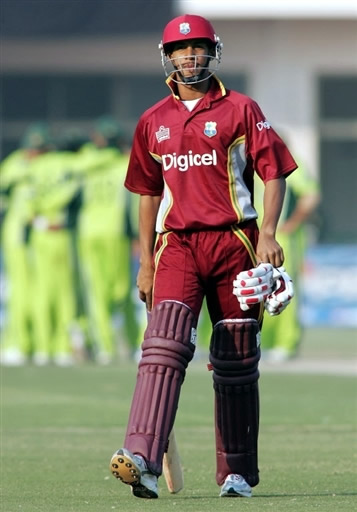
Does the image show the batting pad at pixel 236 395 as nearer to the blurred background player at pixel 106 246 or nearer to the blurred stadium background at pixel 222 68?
the blurred background player at pixel 106 246

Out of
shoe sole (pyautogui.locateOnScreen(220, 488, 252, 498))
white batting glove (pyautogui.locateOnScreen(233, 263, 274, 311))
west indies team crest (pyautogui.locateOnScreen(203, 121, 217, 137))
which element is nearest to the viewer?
white batting glove (pyautogui.locateOnScreen(233, 263, 274, 311))

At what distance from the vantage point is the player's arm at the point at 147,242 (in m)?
7.55

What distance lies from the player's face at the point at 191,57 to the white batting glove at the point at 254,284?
37.3 inches

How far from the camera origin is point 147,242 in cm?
757

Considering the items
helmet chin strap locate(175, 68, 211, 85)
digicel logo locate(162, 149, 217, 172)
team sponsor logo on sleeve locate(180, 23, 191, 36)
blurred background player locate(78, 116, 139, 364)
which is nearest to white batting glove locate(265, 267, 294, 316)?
digicel logo locate(162, 149, 217, 172)

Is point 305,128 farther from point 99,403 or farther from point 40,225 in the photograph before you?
point 99,403

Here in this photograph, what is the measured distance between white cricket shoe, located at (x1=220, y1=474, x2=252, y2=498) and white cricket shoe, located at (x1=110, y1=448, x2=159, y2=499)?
531 mm

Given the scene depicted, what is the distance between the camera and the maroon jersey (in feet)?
23.8

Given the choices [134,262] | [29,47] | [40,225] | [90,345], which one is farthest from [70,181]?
[29,47]

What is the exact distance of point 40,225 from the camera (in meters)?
18.8

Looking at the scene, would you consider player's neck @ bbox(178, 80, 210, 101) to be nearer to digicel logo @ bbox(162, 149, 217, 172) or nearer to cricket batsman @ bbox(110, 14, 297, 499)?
cricket batsman @ bbox(110, 14, 297, 499)

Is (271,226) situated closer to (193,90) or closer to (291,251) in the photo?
(193,90)

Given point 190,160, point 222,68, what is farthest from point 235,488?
point 222,68

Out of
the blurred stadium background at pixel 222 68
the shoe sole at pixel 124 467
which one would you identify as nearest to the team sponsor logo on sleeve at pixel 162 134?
the shoe sole at pixel 124 467
